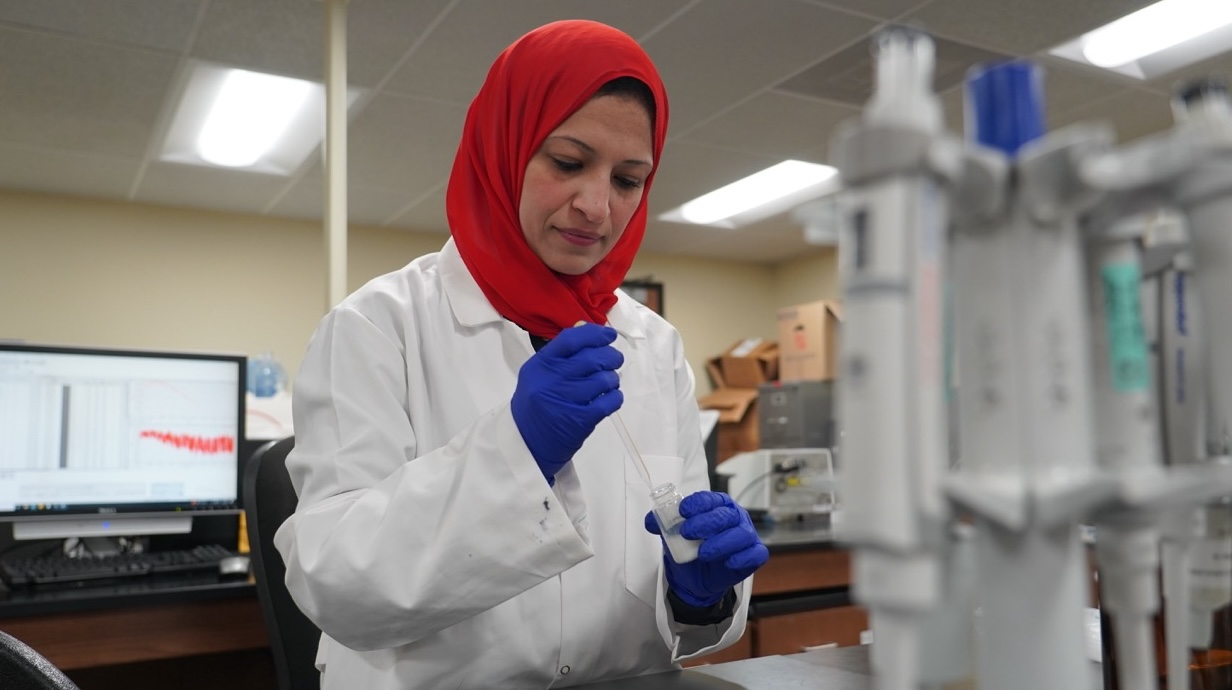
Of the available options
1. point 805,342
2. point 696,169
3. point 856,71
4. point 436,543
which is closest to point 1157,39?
point 856,71

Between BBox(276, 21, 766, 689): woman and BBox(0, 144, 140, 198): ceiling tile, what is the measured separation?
3.65 metres

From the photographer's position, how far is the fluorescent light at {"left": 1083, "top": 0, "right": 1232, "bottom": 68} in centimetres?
281

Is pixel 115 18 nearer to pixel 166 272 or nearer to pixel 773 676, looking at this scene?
pixel 166 272

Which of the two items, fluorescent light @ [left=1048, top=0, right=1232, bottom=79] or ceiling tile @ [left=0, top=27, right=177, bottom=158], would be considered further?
ceiling tile @ [left=0, top=27, right=177, bottom=158]

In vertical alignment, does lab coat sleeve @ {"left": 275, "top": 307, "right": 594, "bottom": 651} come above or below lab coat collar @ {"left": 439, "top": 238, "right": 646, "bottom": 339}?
below

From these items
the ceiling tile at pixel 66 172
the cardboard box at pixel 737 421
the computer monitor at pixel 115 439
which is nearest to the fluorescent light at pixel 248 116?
the ceiling tile at pixel 66 172

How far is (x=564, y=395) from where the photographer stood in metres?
0.80

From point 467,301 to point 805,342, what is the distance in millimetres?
4608

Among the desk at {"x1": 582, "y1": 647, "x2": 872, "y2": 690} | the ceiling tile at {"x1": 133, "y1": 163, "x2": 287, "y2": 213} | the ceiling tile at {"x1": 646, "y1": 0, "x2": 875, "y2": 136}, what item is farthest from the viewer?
the ceiling tile at {"x1": 133, "y1": 163, "x2": 287, "y2": 213}

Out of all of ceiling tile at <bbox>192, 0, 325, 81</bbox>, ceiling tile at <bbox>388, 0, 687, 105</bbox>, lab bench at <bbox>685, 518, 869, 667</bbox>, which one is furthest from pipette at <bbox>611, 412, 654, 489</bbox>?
ceiling tile at <bbox>192, 0, 325, 81</bbox>

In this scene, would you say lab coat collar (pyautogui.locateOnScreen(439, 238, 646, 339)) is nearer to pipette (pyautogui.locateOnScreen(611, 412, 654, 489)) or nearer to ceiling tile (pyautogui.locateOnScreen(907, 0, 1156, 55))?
pipette (pyautogui.locateOnScreen(611, 412, 654, 489))

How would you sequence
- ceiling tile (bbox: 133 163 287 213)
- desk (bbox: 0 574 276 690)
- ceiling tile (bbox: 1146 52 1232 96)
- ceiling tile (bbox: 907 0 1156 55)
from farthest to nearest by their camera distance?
ceiling tile (bbox: 133 163 287 213) < ceiling tile (bbox: 1146 52 1232 96) < ceiling tile (bbox: 907 0 1156 55) < desk (bbox: 0 574 276 690)

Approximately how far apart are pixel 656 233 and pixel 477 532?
4.88 meters

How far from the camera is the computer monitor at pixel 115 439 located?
1.65 m
